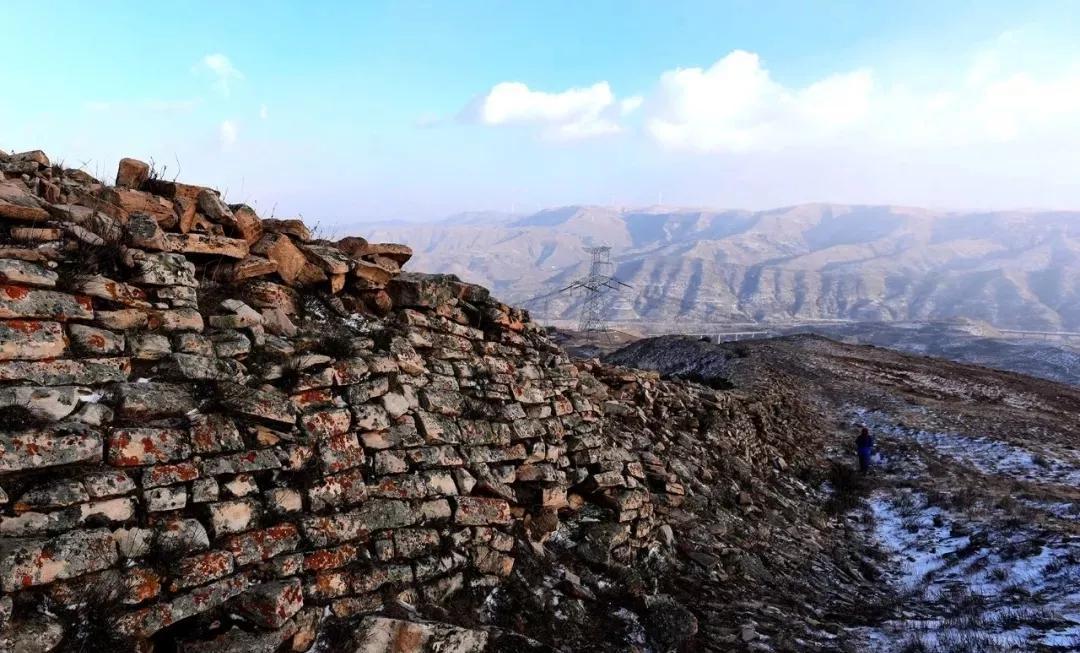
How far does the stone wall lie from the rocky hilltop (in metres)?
0.02

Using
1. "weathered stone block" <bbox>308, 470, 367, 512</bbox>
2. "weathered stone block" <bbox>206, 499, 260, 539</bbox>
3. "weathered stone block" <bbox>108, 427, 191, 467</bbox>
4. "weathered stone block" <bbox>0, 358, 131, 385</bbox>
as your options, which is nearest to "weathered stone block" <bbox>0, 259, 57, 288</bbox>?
"weathered stone block" <bbox>0, 358, 131, 385</bbox>

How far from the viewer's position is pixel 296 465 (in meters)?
5.54

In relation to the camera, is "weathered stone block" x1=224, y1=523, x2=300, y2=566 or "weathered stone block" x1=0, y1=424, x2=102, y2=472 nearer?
"weathered stone block" x1=0, y1=424, x2=102, y2=472

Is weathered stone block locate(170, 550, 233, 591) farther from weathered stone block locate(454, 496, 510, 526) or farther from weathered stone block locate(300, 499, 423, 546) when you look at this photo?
weathered stone block locate(454, 496, 510, 526)

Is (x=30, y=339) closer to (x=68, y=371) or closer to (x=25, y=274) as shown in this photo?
(x=68, y=371)

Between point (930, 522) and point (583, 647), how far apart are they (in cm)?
1063

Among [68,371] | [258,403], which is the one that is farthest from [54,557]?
[258,403]

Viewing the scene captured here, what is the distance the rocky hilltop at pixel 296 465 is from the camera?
4.36 meters

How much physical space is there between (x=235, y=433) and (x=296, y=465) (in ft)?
1.96

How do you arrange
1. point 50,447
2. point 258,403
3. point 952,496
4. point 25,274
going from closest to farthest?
1. point 50,447
2. point 25,274
3. point 258,403
4. point 952,496

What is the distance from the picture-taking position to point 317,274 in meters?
7.31

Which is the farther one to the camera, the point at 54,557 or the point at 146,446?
the point at 146,446

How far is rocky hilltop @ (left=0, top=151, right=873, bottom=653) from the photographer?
4359mm

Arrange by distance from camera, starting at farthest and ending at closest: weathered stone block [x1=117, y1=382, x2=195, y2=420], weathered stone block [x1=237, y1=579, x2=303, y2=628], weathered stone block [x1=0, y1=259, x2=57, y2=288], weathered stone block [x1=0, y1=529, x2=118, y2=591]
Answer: weathered stone block [x1=117, y1=382, x2=195, y2=420]
weathered stone block [x1=0, y1=259, x2=57, y2=288]
weathered stone block [x1=237, y1=579, x2=303, y2=628]
weathered stone block [x1=0, y1=529, x2=118, y2=591]
